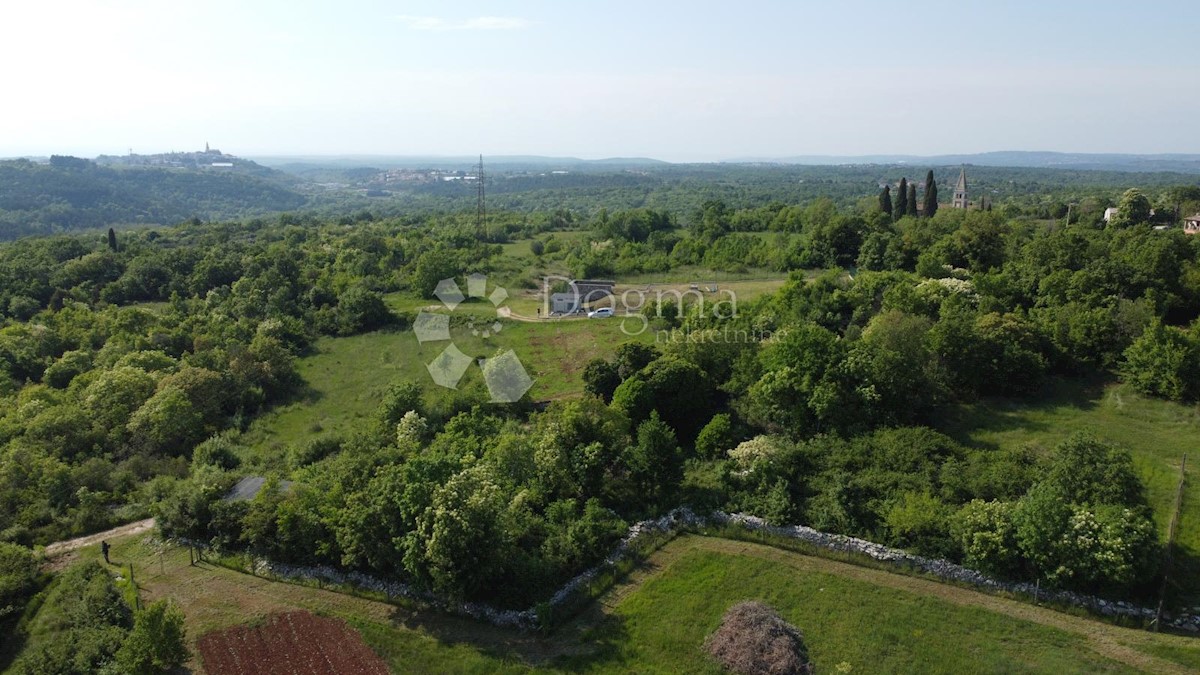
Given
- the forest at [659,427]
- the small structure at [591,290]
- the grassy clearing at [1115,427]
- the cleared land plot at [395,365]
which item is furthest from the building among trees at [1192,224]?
the cleared land plot at [395,365]

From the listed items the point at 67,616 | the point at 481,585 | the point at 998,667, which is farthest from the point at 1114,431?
the point at 67,616

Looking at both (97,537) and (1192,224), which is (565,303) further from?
(1192,224)

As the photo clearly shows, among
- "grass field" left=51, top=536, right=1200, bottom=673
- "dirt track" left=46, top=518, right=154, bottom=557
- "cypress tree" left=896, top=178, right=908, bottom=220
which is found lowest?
"dirt track" left=46, top=518, right=154, bottom=557

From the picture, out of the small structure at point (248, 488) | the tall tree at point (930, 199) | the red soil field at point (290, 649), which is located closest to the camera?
the red soil field at point (290, 649)

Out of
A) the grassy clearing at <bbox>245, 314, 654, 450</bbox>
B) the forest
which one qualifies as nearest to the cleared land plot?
the grassy clearing at <bbox>245, 314, 654, 450</bbox>

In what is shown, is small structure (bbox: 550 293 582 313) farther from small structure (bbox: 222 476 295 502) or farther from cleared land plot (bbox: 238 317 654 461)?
small structure (bbox: 222 476 295 502)

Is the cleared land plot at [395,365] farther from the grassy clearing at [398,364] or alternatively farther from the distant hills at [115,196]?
the distant hills at [115,196]

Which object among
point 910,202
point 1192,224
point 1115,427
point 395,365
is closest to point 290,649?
point 395,365
